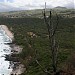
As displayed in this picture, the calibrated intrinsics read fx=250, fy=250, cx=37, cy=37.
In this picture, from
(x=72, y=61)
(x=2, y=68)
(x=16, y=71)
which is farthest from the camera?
(x=2, y=68)

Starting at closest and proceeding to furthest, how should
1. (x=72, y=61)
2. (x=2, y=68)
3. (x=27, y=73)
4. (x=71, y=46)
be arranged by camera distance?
(x=72, y=61), (x=27, y=73), (x=2, y=68), (x=71, y=46)

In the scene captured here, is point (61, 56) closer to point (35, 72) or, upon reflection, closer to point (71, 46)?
point (35, 72)

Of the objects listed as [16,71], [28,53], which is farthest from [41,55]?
[16,71]

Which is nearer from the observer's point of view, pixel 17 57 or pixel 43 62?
pixel 43 62

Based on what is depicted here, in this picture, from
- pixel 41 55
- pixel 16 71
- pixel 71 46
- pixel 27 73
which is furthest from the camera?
pixel 71 46

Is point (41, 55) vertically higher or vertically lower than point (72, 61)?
lower

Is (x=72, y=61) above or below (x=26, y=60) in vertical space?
above

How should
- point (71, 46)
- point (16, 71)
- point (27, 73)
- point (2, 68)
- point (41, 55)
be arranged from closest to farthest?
point (27, 73)
point (16, 71)
point (2, 68)
point (41, 55)
point (71, 46)

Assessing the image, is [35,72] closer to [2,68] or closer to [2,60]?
[2,68]

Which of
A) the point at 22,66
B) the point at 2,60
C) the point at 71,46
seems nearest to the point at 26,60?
the point at 22,66
